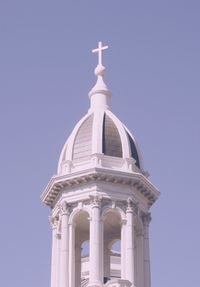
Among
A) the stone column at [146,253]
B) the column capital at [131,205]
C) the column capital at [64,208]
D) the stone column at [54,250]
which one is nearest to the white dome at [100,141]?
the column capital at [64,208]

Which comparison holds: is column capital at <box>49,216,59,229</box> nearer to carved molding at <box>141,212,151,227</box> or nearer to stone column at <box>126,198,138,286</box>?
stone column at <box>126,198,138,286</box>

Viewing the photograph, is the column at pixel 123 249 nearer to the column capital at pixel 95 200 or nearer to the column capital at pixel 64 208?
the column capital at pixel 95 200

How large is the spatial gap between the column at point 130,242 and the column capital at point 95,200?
5.59 feet

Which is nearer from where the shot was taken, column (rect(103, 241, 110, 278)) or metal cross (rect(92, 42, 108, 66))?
column (rect(103, 241, 110, 278))

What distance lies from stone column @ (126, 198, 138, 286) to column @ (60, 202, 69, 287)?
129 inches

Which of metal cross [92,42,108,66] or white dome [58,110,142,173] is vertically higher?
metal cross [92,42,108,66]

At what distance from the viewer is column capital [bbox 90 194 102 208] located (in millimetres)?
61219

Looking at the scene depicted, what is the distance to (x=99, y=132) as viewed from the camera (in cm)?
6356

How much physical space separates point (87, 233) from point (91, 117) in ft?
21.8

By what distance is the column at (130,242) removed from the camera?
60.2 m

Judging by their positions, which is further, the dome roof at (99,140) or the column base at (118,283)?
the dome roof at (99,140)

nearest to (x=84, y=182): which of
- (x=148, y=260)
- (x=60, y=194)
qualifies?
(x=60, y=194)

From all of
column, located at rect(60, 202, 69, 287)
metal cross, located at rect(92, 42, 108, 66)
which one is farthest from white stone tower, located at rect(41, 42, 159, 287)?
metal cross, located at rect(92, 42, 108, 66)

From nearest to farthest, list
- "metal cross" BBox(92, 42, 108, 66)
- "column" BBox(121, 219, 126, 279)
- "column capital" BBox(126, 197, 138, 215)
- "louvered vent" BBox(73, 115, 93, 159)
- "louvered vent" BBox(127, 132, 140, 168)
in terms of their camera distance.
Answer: "column" BBox(121, 219, 126, 279)
"column capital" BBox(126, 197, 138, 215)
"louvered vent" BBox(73, 115, 93, 159)
"louvered vent" BBox(127, 132, 140, 168)
"metal cross" BBox(92, 42, 108, 66)
